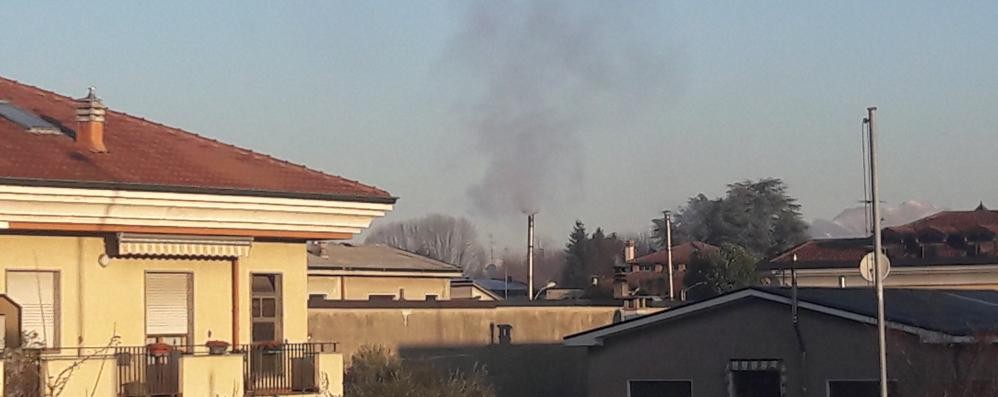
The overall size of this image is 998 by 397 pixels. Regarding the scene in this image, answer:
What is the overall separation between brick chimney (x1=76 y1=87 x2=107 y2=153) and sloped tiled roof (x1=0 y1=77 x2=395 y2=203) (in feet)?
0.54

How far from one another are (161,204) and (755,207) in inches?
3362

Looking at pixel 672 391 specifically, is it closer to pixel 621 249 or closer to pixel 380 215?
pixel 380 215

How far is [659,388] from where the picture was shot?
116 feet

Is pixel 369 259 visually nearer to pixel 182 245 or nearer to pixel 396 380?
pixel 396 380

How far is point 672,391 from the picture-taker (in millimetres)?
35031

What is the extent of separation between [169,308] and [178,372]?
156cm

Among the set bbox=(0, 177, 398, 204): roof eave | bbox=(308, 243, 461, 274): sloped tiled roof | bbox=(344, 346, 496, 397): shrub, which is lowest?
bbox=(344, 346, 496, 397): shrub

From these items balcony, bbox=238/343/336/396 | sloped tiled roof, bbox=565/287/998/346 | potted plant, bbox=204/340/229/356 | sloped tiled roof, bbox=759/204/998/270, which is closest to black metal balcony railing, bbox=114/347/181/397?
potted plant, bbox=204/340/229/356

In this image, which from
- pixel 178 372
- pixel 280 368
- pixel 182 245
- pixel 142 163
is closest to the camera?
pixel 178 372

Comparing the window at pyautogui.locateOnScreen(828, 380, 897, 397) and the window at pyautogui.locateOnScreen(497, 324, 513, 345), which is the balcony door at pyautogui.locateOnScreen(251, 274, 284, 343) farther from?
the window at pyautogui.locateOnScreen(497, 324, 513, 345)

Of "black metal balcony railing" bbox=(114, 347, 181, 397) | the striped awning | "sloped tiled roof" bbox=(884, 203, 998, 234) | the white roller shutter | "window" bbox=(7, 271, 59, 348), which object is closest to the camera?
"window" bbox=(7, 271, 59, 348)

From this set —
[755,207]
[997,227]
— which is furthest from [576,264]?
[997,227]

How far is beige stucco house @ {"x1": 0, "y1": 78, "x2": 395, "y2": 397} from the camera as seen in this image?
21.5m

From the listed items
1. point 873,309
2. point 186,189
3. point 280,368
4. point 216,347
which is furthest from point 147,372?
point 873,309
